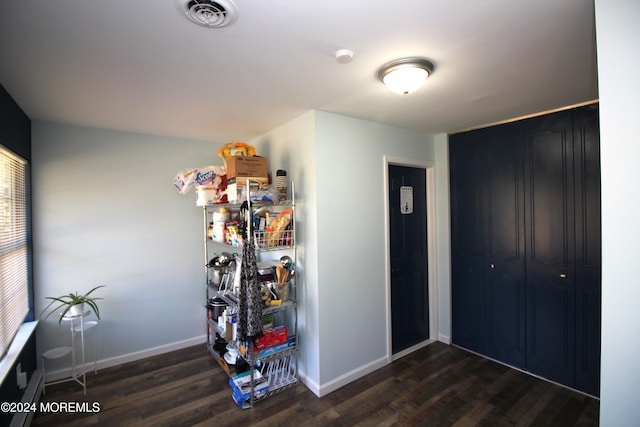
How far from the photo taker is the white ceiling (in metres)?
1.23

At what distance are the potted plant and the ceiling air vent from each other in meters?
2.51

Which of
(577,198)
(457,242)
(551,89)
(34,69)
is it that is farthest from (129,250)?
(577,198)

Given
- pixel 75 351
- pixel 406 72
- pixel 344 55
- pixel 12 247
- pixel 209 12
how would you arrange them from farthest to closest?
pixel 75 351, pixel 12 247, pixel 406 72, pixel 344 55, pixel 209 12

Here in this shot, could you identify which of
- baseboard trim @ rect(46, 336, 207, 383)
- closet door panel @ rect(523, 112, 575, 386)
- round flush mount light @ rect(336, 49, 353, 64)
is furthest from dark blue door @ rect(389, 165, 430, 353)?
baseboard trim @ rect(46, 336, 207, 383)

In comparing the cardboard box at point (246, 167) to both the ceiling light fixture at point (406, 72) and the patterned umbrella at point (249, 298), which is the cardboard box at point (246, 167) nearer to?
the patterned umbrella at point (249, 298)

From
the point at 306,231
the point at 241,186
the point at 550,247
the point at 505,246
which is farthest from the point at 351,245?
the point at 550,247

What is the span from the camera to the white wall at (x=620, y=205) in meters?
0.90

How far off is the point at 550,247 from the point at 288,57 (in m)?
2.68

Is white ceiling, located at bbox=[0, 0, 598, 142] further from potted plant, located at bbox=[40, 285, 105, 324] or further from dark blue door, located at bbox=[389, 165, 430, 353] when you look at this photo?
potted plant, located at bbox=[40, 285, 105, 324]

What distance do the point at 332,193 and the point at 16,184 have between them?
2.51 m

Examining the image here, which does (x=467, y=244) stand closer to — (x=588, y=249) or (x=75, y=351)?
(x=588, y=249)

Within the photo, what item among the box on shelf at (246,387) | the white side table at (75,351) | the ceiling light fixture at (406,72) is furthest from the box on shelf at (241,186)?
the white side table at (75,351)

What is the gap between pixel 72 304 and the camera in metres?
2.49

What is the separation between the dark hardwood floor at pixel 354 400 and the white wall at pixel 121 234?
1.53ft
